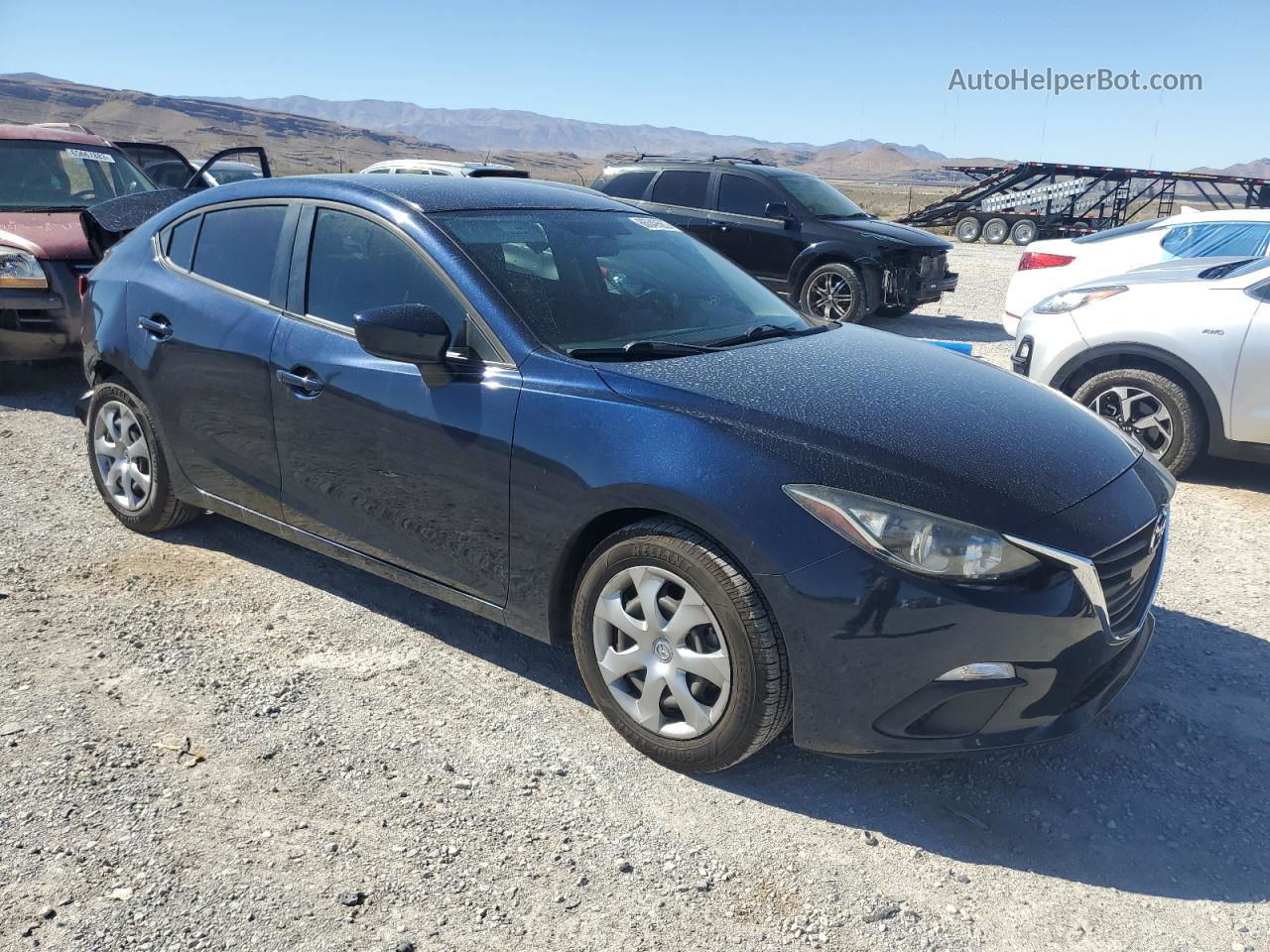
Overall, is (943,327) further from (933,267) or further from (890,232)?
(890,232)

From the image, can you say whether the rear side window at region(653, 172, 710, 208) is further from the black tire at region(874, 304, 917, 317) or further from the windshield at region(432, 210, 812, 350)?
the windshield at region(432, 210, 812, 350)

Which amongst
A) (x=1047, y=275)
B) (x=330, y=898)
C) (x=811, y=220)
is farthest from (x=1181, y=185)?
(x=330, y=898)

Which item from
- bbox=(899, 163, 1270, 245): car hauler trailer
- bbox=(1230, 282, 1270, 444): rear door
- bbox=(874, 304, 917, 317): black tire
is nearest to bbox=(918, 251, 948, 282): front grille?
bbox=(874, 304, 917, 317): black tire

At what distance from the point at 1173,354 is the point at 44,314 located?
24.0ft

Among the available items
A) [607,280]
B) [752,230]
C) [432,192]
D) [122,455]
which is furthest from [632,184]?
[607,280]

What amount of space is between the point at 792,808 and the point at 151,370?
322cm

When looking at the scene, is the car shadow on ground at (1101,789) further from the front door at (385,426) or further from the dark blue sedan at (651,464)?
the front door at (385,426)

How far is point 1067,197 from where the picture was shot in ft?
94.9

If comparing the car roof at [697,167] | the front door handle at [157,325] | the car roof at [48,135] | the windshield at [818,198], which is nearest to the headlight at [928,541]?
the front door handle at [157,325]

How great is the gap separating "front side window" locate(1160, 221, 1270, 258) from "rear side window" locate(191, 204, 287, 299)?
23.4ft

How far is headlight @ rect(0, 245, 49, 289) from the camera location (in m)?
7.05

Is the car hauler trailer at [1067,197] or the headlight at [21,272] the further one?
the car hauler trailer at [1067,197]

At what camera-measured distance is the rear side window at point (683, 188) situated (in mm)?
12078

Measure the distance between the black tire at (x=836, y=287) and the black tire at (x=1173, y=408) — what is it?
4979mm
